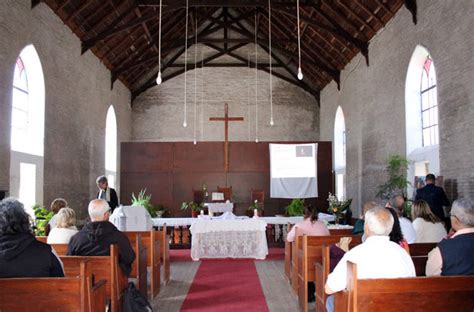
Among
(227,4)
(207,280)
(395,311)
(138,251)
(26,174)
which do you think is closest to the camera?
(395,311)

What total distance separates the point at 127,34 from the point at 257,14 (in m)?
4.21

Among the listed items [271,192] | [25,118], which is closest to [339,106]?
[271,192]

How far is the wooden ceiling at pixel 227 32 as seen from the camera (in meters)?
11.6

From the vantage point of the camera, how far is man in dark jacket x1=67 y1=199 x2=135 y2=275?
413 centimetres

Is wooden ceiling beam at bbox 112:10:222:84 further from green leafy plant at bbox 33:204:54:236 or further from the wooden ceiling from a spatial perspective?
green leafy plant at bbox 33:204:54:236

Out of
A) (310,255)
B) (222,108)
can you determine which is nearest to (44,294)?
(310,255)

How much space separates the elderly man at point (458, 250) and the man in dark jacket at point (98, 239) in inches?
94.9

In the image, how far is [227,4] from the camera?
39.5ft

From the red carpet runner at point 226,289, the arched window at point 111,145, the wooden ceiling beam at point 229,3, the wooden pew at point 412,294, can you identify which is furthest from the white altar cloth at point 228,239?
the arched window at point 111,145

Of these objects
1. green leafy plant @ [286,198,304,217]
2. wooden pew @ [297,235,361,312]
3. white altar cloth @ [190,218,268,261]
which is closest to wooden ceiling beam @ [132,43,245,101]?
green leafy plant @ [286,198,304,217]

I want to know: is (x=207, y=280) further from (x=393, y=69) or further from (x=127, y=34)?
(x=127, y=34)

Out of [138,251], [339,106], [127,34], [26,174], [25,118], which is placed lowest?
[138,251]

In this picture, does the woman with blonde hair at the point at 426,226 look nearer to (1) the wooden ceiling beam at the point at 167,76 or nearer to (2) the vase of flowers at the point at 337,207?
(2) the vase of flowers at the point at 337,207

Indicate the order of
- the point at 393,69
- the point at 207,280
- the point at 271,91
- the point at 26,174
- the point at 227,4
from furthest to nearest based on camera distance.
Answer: the point at 271,91, the point at 227,4, the point at 393,69, the point at 26,174, the point at 207,280
